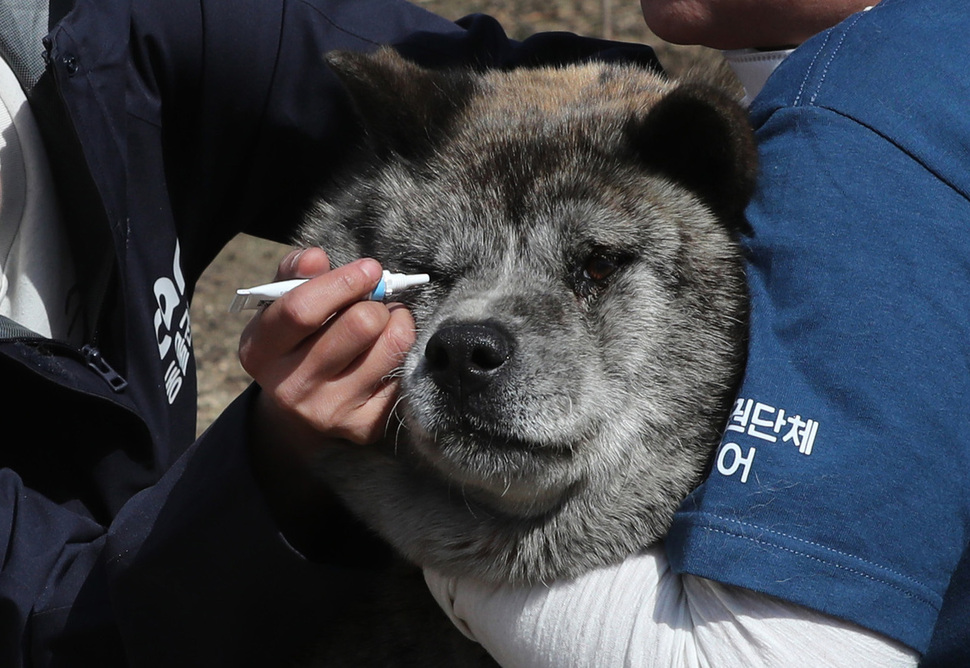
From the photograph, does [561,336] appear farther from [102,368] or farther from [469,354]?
[102,368]

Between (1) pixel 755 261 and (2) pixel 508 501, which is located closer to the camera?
(1) pixel 755 261

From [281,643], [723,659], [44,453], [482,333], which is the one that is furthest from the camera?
[44,453]

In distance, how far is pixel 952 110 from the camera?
170 centimetres

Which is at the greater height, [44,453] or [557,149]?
[557,149]

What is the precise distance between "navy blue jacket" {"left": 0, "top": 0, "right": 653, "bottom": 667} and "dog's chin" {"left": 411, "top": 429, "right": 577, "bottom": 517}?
0.39m

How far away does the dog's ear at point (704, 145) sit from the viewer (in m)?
1.89

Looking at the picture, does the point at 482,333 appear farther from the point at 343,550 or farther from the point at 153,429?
the point at 153,429

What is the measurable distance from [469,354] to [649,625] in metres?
0.59

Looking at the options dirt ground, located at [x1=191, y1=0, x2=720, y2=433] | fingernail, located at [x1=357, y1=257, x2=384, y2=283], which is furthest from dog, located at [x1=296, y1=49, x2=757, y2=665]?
dirt ground, located at [x1=191, y1=0, x2=720, y2=433]

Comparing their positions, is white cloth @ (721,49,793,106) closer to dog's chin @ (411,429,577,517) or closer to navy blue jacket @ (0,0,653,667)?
navy blue jacket @ (0,0,653,667)

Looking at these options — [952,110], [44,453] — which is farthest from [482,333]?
[44,453]

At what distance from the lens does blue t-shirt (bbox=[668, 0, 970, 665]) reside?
1.56 m

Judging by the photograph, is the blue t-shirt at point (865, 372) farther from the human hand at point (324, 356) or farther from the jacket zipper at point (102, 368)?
the jacket zipper at point (102, 368)

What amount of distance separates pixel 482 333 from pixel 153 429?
121 cm
